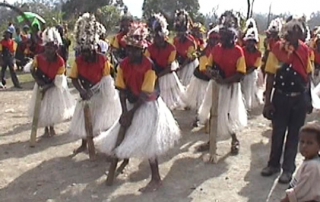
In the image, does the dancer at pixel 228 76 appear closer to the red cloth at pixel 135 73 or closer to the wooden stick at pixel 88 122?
the red cloth at pixel 135 73

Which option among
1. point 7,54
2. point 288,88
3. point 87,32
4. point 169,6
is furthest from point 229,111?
point 169,6

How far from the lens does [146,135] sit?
570 centimetres

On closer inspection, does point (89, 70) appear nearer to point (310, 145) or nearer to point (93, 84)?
point (93, 84)

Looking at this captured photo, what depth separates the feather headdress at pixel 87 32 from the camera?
6.74 metres

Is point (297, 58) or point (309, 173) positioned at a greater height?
point (297, 58)

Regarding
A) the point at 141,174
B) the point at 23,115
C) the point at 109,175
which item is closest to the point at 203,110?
the point at 141,174

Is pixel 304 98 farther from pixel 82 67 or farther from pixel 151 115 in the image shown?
pixel 82 67

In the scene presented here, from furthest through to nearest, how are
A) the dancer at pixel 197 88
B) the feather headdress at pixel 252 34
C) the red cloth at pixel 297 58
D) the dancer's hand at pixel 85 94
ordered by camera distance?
the feather headdress at pixel 252 34
the dancer at pixel 197 88
the dancer's hand at pixel 85 94
the red cloth at pixel 297 58

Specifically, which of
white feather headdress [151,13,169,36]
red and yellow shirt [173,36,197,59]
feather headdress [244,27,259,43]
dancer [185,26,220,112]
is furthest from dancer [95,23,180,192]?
red and yellow shirt [173,36,197,59]

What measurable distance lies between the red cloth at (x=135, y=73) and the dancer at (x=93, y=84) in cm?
113

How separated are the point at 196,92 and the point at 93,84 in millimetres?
2210

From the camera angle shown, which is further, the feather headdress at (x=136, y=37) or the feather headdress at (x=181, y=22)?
the feather headdress at (x=181, y=22)

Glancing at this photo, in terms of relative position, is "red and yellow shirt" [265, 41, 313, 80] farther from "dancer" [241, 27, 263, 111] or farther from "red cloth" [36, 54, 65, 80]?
"red cloth" [36, 54, 65, 80]

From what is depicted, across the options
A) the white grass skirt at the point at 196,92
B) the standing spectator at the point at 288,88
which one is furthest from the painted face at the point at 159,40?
the standing spectator at the point at 288,88
